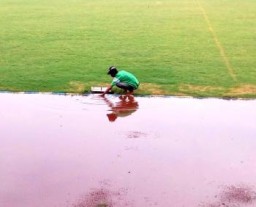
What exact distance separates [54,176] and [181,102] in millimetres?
5417

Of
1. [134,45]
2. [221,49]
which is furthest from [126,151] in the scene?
[221,49]

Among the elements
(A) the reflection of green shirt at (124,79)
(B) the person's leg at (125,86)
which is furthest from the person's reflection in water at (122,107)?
(A) the reflection of green shirt at (124,79)

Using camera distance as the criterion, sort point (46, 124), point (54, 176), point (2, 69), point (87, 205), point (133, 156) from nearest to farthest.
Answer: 1. point (87, 205)
2. point (54, 176)
3. point (133, 156)
4. point (46, 124)
5. point (2, 69)

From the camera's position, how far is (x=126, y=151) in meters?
10.7

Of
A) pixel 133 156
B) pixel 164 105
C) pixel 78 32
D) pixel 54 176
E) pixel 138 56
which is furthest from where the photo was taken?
pixel 78 32

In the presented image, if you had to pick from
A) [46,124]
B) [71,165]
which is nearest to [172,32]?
[46,124]

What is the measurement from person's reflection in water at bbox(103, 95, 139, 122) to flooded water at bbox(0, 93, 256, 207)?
0.03 m

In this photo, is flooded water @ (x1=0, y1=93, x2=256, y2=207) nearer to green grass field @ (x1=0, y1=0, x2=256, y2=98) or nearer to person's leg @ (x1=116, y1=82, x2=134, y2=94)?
person's leg @ (x1=116, y1=82, x2=134, y2=94)

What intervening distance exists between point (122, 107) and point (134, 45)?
6.51m

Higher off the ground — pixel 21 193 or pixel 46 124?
pixel 46 124

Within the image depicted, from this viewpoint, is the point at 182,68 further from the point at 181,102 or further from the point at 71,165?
the point at 71,165

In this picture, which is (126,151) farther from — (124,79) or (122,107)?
(124,79)

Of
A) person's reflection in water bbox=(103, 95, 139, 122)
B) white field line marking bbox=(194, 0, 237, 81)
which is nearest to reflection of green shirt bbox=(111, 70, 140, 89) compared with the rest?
person's reflection in water bbox=(103, 95, 139, 122)

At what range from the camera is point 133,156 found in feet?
34.3
